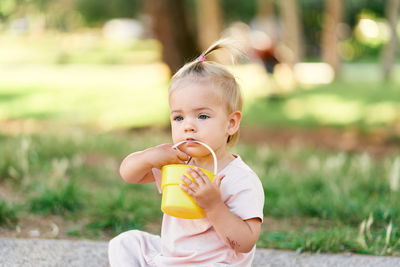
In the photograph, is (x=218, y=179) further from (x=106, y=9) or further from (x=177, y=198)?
(x=106, y=9)

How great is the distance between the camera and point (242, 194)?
7.77 feet

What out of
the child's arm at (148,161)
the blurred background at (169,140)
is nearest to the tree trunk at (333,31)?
the blurred background at (169,140)

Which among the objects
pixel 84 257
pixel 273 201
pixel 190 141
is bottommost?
pixel 273 201

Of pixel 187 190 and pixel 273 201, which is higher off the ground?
pixel 187 190

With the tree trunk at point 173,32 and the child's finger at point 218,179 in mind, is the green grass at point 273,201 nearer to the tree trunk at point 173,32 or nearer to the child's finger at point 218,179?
the child's finger at point 218,179

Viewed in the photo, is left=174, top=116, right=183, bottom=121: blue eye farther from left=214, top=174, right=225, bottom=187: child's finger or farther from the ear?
left=214, top=174, right=225, bottom=187: child's finger

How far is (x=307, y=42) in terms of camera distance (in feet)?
130

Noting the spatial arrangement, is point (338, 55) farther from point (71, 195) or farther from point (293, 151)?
point (71, 195)

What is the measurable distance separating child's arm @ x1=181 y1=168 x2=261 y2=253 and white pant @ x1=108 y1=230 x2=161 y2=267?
510 millimetres

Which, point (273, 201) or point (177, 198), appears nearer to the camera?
point (177, 198)

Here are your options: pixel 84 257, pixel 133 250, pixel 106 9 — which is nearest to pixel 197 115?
pixel 133 250

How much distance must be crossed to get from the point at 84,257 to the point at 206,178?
1285 mm

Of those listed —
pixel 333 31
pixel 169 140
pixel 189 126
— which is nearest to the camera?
pixel 189 126

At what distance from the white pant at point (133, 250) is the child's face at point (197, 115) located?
1.98 feet
